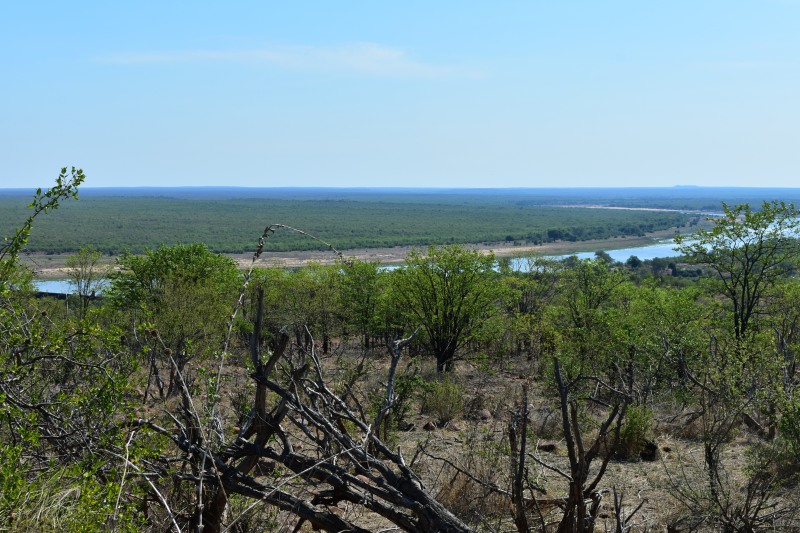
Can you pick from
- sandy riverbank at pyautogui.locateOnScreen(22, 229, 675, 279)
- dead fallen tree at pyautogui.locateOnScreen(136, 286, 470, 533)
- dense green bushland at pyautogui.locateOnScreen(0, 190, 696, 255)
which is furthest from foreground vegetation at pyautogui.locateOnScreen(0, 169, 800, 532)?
dense green bushland at pyautogui.locateOnScreen(0, 190, 696, 255)

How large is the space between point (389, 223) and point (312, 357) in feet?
529

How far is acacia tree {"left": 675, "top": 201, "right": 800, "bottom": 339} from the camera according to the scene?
1997 cm

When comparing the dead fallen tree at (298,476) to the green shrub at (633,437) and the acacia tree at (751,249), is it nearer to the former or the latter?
the green shrub at (633,437)

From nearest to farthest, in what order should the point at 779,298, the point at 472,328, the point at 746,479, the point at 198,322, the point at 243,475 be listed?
1. the point at 243,475
2. the point at 746,479
3. the point at 198,322
4. the point at 779,298
5. the point at 472,328

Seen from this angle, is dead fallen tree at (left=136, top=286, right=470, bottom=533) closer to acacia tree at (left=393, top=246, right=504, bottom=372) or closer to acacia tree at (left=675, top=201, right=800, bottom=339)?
acacia tree at (left=675, top=201, right=800, bottom=339)

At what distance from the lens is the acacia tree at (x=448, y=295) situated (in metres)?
27.4

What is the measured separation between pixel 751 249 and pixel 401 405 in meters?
12.5

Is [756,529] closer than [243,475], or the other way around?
[243,475]

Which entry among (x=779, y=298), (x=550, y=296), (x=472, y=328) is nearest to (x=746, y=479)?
(x=779, y=298)

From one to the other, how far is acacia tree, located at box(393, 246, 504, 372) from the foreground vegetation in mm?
87

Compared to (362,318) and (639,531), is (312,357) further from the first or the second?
(362,318)

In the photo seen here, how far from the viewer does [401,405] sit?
13703 mm

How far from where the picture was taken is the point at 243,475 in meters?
4.57

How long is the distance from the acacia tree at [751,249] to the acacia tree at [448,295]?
8.96m
